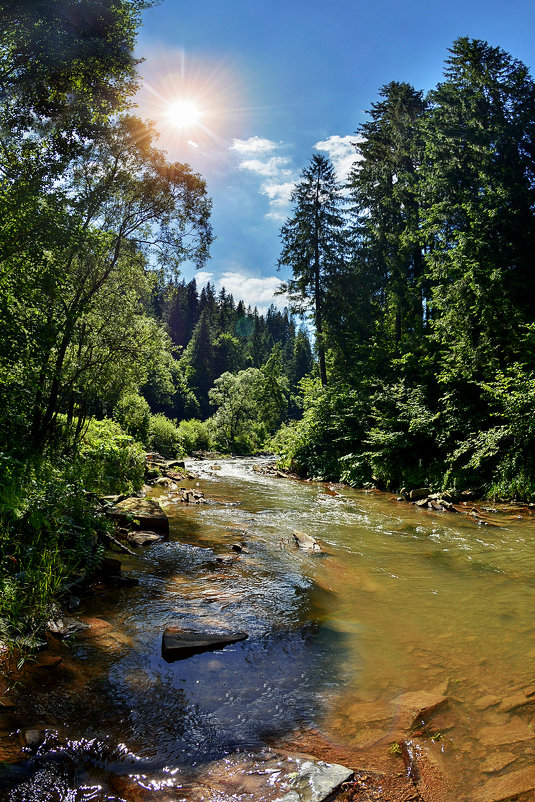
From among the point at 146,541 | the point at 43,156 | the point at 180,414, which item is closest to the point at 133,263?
the point at 43,156

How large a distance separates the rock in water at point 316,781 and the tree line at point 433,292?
39.1ft

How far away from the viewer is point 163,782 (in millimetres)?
2521

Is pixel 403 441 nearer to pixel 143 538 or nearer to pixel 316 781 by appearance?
pixel 143 538

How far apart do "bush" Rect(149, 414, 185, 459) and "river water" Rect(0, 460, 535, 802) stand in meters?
24.1

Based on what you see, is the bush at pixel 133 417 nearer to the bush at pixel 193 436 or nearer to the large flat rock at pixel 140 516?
the bush at pixel 193 436

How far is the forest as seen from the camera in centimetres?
716

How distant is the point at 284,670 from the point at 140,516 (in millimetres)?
5376

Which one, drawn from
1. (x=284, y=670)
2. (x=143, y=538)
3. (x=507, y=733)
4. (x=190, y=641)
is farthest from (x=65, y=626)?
(x=507, y=733)

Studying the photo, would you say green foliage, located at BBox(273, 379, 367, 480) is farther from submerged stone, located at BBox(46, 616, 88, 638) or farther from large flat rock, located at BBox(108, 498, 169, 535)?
submerged stone, located at BBox(46, 616, 88, 638)

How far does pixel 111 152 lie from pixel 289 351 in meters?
95.2

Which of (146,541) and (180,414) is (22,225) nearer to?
(146,541)

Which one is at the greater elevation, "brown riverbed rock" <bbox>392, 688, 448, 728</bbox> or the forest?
the forest

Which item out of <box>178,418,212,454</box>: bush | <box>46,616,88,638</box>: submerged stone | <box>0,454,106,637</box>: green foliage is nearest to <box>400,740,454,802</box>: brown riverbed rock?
<box>46,616,88,638</box>: submerged stone

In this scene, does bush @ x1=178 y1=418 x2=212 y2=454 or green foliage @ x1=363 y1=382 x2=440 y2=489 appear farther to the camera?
bush @ x1=178 y1=418 x2=212 y2=454
